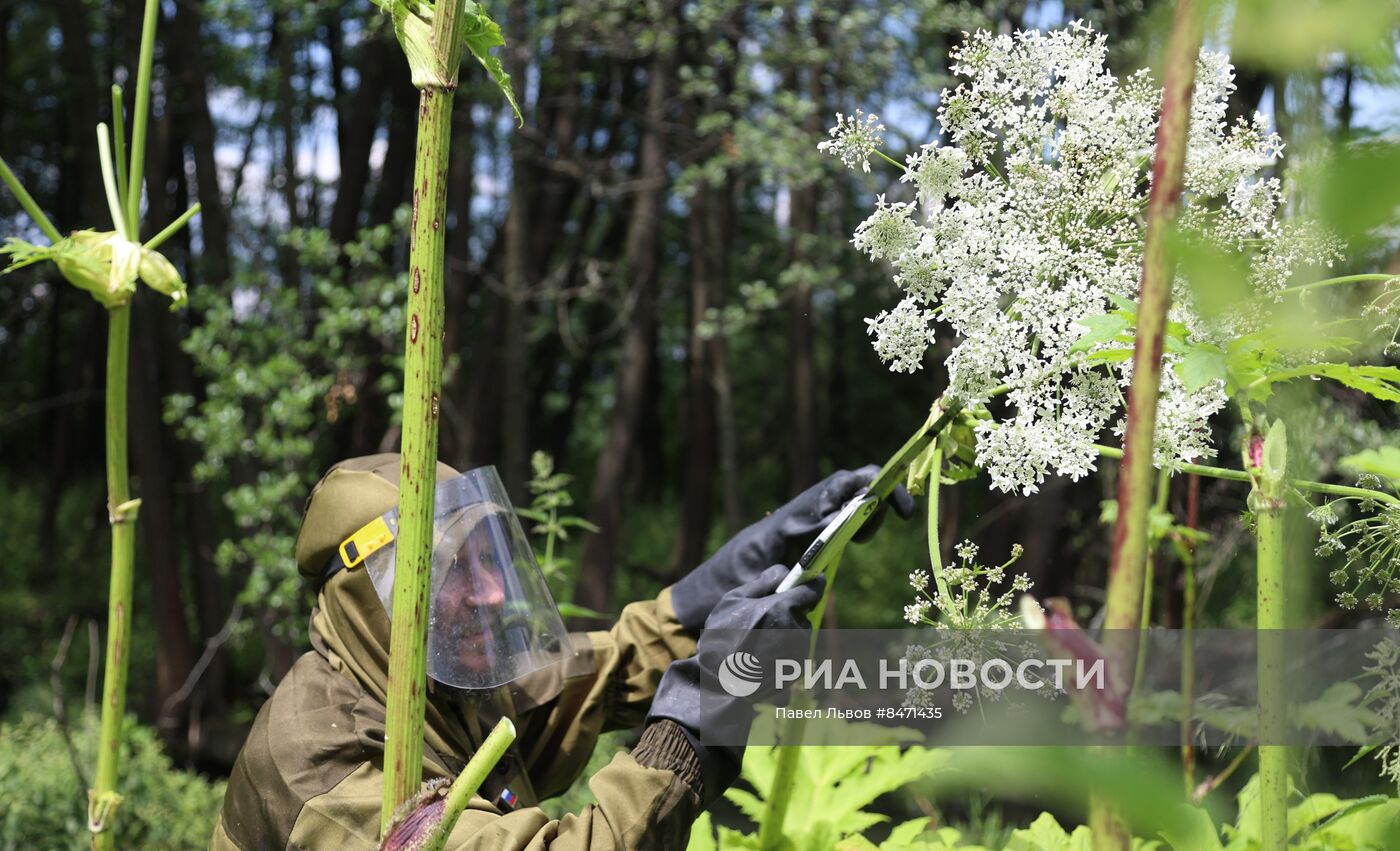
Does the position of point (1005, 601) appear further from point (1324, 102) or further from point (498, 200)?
point (498, 200)

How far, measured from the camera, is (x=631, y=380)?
10.1 m

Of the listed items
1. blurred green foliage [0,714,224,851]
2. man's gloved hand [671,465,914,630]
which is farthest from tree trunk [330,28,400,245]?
man's gloved hand [671,465,914,630]

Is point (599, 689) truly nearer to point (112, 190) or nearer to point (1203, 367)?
point (112, 190)

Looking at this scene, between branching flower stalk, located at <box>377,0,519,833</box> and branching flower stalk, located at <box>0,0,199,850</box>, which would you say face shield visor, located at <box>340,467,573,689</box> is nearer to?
branching flower stalk, located at <box>0,0,199,850</box>

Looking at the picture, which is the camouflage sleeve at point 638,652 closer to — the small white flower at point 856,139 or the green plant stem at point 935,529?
the green plant stem at point 935,529

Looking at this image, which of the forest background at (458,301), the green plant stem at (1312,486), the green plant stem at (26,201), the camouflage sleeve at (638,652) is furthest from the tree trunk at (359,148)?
the green plant stem at (1312,486)

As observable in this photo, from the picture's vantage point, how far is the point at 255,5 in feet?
30.6

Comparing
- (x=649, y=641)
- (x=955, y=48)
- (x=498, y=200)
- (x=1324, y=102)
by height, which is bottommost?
(x=649, y=641)

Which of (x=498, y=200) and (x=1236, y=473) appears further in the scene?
(x=498, y=200)

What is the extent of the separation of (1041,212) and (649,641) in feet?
4.51

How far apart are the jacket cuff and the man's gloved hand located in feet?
1.51

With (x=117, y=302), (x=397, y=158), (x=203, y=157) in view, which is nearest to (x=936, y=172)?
(x=117, y=302)

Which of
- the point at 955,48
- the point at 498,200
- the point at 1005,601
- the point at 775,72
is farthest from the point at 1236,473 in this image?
the point at 498,200

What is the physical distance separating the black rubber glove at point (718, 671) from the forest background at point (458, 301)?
2.36 m
